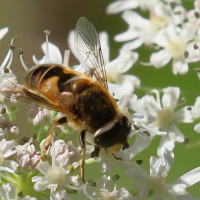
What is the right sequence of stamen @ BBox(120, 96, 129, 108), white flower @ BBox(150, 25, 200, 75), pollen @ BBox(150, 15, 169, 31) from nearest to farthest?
1. stamen @ BBox(120, 96, 129, 108)
2. white flower @ BBox(150, 25, 200, 75)
3. pollen @ BBox(150, 15, 169, 31)

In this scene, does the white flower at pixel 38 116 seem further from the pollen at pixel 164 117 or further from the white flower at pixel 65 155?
→ the pollen at pixel 164 117

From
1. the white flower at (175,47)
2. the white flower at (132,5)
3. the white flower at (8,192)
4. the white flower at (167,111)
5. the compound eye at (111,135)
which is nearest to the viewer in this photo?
the compound eye at (111,135)

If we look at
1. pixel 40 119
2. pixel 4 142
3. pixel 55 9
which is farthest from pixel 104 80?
pixel 55 9

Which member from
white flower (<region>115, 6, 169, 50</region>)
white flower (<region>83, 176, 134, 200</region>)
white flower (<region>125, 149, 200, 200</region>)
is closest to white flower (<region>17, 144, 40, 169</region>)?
white flower (<region>83, 176, 134, 200</region>)

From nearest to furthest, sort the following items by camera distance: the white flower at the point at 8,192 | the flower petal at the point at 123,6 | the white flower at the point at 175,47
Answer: the white flower at the point at 8,192 < the white flower at the point at 175,47 < the flower petal at the point at 123,6

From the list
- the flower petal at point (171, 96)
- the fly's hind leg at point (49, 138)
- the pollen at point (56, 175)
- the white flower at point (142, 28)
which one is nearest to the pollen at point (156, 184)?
the pollen at point (56, 175)

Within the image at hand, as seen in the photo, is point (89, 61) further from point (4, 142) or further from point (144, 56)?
point (144, 56)

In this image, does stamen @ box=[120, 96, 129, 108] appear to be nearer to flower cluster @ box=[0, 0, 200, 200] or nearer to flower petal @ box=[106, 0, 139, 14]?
flower cluster @ box=[0, 0, 200, 200]
